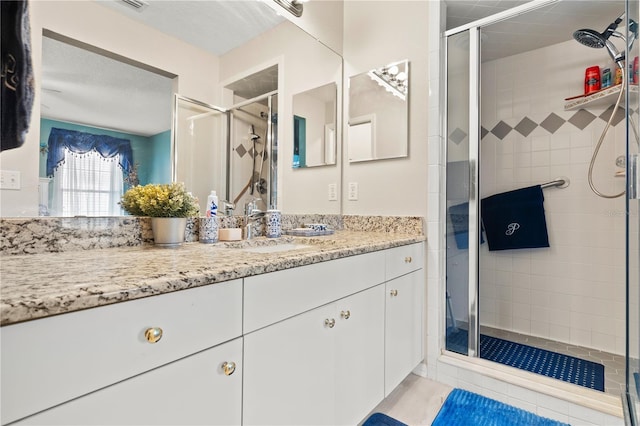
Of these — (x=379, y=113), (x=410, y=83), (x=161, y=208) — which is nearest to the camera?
(x=161, y=208)

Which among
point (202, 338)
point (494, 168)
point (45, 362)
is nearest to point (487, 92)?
point (494, 168)

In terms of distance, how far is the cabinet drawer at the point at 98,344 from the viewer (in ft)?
1.49

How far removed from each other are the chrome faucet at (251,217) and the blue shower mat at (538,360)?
48.9 inches

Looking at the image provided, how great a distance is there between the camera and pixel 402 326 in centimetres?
151

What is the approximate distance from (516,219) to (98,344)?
2599 millimetres

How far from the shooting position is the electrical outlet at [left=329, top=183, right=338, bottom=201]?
2045 mm

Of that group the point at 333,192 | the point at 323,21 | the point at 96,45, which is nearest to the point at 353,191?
the point at 333,192

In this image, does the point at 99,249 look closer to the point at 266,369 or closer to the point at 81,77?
the point at 81,77

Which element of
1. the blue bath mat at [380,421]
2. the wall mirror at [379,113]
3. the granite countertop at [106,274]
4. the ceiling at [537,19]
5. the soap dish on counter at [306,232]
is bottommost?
the blue bath mat at [380,421]

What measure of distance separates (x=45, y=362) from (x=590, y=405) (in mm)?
1900

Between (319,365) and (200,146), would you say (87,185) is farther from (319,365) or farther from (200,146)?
(319,365)

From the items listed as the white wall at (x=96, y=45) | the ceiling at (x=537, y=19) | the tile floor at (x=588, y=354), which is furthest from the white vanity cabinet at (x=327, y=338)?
the ceiling at (x=537, y=19)

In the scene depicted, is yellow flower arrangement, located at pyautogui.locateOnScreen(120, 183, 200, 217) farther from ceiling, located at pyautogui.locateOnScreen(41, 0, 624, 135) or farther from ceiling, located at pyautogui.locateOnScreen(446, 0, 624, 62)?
ceiling, located at pyautogui.locateOnScreen(446, 0, 624, 62)

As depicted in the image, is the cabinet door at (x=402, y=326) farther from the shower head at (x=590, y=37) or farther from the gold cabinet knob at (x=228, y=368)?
the shower head at (x=590, y=37)
